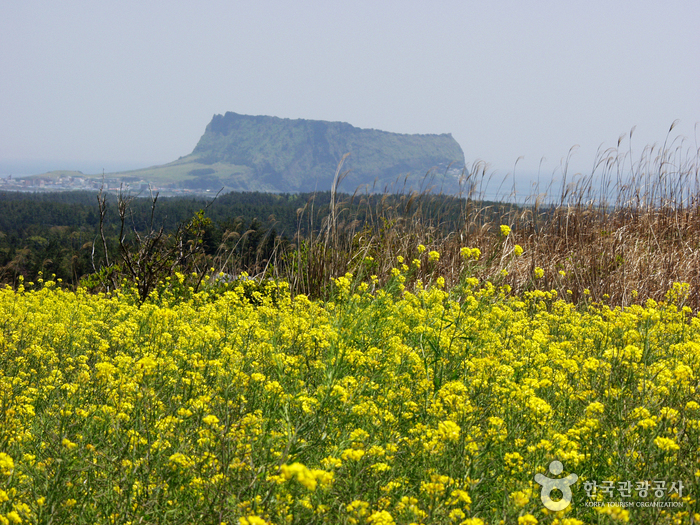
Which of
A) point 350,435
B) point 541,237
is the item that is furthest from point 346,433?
point 541,237

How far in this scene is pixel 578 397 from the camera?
2.23 meters

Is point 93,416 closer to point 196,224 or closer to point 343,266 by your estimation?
Result: point 343,266

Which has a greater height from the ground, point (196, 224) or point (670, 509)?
point (196, 224)

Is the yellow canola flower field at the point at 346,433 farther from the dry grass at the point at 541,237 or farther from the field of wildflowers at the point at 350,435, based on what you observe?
the dry grass at the point at 541,237

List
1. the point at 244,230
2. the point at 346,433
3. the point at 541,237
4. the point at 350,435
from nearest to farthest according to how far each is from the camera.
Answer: the point at 350,435
the point at 346,433
the point at 541,237
the point at 244,230

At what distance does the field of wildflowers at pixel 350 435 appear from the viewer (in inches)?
62.0

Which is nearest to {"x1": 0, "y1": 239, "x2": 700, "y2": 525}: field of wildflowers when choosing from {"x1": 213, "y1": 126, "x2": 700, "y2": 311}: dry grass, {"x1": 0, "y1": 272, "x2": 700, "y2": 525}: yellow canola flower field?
{"x1": 0, "y1": 272, "x2": 700, "y2": 525}: yellow canola flower field

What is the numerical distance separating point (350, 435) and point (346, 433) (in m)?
0.18

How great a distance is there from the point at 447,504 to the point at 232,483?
723mm

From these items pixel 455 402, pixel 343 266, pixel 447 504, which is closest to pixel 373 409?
pixel 455 402

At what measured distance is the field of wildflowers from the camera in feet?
5.17

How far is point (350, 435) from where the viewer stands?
180 cm

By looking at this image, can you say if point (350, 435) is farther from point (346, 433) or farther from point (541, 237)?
point (541, 237)

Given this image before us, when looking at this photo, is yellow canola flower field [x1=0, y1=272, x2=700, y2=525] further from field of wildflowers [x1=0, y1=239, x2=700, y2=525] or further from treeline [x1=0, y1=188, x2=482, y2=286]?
treeline [x1=0, y1=188, x2=482, y2=286]
